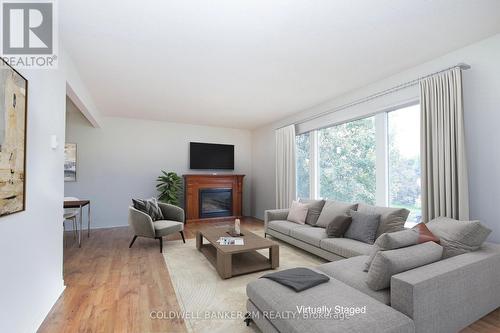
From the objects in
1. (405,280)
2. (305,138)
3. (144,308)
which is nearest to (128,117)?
(305,138)

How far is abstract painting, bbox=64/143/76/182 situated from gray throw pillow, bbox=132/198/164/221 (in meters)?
2.17

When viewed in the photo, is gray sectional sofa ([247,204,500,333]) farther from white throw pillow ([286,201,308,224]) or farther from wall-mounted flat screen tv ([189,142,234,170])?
wall-mounted flat screen tv ([189,142,234,170])

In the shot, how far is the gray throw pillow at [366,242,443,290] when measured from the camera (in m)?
1.66

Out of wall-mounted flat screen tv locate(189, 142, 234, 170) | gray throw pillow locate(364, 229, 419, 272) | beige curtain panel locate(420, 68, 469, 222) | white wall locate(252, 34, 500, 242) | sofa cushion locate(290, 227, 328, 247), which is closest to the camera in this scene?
gray throw pillow locate(364, 229, 419, 272)

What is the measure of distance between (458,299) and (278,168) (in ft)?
13.6

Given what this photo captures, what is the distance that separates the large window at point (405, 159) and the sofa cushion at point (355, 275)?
4.97ft

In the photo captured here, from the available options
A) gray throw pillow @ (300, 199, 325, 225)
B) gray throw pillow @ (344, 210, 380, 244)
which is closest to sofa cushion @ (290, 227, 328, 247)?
gray throw pillow @ (300, 199, 325, 225)

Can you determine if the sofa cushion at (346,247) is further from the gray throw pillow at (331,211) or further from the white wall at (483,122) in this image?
the white wall at (483,122)

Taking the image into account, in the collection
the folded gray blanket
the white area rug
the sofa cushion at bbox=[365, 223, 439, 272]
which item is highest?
the sofa cushion at bbox=[365, 223, 439, 272]

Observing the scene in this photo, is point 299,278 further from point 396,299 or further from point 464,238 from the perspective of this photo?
point 464,238

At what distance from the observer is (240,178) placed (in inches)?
A: 264

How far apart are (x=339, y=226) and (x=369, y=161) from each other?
51.3 inches

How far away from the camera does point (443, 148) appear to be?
2.68m

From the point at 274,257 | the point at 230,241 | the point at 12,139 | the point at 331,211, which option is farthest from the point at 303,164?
the point at 12,139
